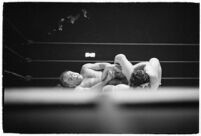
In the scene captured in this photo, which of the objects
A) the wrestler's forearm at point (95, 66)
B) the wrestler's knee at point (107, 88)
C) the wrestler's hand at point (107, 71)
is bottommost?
the wrestler's knee at point (107, 88)

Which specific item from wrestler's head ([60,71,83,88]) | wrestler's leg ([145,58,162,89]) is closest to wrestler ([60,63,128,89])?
wrestler's head ([60,71,83,88])

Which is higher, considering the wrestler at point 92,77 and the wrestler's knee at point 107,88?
the wrestler at point 92,77

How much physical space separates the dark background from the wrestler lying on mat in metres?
0.04

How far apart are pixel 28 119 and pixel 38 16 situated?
727 millimetres

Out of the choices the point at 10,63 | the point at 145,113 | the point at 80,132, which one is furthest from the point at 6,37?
the point at 145,113

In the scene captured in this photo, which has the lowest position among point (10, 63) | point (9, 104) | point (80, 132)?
point (80, 132)

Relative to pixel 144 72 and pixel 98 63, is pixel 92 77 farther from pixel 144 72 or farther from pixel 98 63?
pixel 144 72

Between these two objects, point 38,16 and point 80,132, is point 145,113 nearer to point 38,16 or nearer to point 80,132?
point 80,132

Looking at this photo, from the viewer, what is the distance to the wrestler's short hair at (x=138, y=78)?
8.46 ft

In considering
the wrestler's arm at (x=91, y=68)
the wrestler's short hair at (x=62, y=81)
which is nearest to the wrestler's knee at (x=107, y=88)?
the wrestler's arm at (x=91, y=68)

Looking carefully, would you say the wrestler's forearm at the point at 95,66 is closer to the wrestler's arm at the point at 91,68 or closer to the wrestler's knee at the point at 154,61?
the wrestler's arm at the point at 91,68

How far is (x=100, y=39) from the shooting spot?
259cm

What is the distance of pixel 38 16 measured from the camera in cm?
260

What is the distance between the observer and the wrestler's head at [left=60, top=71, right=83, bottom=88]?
2578 mm
